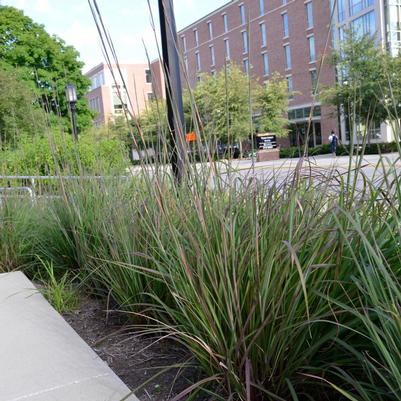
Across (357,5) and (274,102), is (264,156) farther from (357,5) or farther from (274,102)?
(357,5)

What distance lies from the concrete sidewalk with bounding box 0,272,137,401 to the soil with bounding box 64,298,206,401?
0.12 metres

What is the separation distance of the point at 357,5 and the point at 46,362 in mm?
46175

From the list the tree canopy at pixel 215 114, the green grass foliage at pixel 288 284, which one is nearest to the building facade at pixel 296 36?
the tree canopy at pixel 215 114

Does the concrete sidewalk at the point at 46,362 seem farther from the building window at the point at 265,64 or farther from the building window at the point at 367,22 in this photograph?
the building window at the point at 265,64

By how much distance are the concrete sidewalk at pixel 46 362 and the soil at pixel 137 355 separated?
0.38ft

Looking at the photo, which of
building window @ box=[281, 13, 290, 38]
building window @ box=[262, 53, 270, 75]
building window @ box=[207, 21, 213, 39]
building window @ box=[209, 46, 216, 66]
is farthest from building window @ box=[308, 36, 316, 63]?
building window @ box=[207, 21, 213, 39]

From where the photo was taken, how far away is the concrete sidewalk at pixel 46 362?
2254 millimetres

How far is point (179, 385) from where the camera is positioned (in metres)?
2.33

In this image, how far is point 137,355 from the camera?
2.76 meters

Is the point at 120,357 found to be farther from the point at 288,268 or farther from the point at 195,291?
the point at 288,268

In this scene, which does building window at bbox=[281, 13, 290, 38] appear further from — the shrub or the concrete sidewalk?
the concrete sidewalk

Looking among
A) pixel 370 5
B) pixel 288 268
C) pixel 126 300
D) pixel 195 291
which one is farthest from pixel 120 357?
pixel 370 5

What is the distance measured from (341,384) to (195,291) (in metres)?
0.69

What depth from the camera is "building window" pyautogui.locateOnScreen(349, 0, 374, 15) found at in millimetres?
41125
